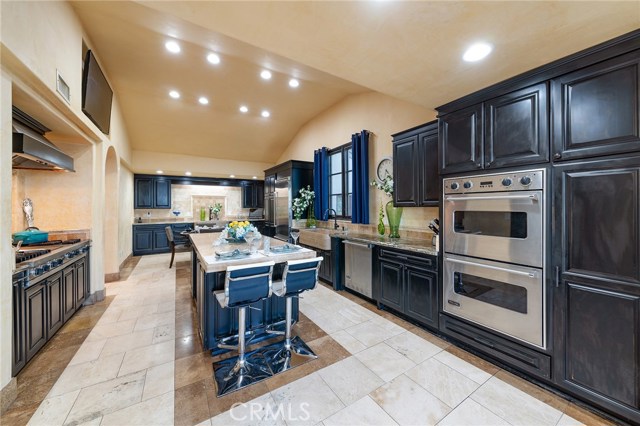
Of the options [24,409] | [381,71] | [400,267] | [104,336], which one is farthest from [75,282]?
[381,71]

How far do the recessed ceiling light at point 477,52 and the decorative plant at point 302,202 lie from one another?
3967 mm

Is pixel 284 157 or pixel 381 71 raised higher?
pixel 284 157

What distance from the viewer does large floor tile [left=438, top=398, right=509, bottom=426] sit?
160cm

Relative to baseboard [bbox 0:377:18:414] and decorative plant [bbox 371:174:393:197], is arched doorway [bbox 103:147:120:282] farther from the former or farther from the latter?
decorative plant [bbox 371:174:393:197]

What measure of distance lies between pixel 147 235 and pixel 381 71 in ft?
25.1

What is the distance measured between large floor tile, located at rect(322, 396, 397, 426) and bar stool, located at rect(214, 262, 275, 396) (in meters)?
0.67

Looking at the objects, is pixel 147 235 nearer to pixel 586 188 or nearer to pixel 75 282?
pixel 75 282

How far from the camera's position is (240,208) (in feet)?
29.1

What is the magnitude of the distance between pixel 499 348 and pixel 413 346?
0.73m

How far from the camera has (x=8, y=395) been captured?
5.66ft

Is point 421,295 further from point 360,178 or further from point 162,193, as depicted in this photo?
point 162,193

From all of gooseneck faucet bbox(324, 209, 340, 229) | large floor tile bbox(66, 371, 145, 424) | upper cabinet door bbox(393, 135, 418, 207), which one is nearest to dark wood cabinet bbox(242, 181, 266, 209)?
gooseneck faucet bbox(324, 209, 340, 229)

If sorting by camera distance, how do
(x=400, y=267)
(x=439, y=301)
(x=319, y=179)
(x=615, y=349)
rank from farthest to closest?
(x=319, y=179)
(x=400, y=267)
(x=439, y=301)
(x=615, y=349)

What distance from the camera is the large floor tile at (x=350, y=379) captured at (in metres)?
1.85
